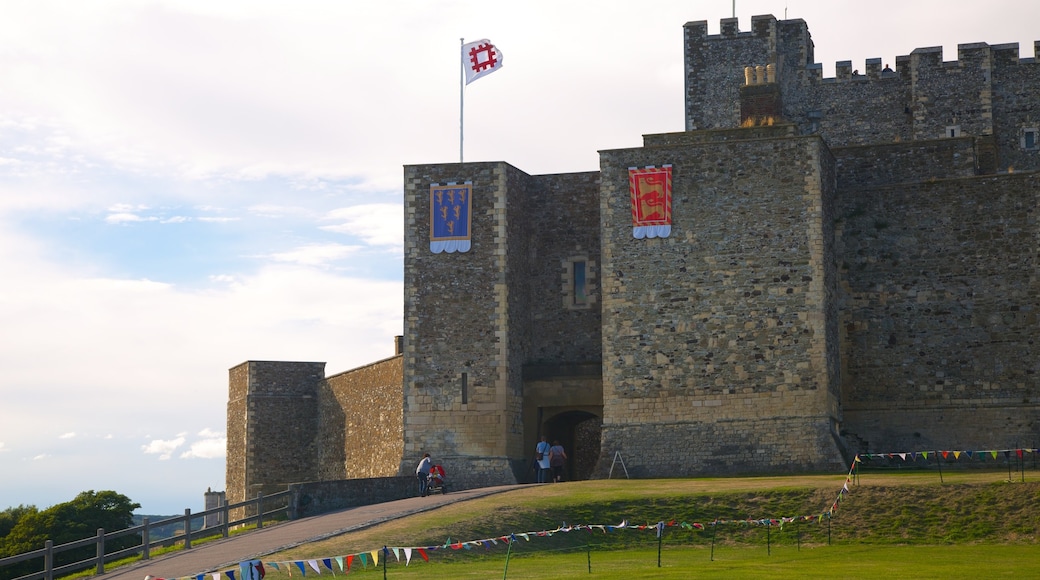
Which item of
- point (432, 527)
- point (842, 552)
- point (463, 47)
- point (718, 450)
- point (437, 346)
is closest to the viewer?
point (842, 552)

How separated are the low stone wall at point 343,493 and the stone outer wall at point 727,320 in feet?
16.0

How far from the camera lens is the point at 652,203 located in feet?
123

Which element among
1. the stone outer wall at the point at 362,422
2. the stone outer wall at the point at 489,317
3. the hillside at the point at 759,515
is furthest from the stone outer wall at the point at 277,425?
the hillside at the point at 759,515

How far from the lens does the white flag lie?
41906 millimetres

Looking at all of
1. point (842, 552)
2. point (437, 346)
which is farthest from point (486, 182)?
point (842, 552)

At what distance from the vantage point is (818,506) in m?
30.1

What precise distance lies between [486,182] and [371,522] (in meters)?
11.9

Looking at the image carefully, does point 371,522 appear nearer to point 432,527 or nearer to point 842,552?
point 432,527

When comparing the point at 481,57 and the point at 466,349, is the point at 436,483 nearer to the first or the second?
the point at 466,349

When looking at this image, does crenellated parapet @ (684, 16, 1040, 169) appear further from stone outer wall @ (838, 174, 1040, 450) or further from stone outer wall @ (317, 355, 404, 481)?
stone outer wall @ (317, 355, 404, 481)

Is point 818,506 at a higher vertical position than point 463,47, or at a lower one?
lower

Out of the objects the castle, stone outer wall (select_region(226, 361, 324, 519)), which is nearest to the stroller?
the castle

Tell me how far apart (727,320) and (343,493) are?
9.90 metres

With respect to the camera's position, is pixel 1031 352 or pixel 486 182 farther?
pixel 486 182
